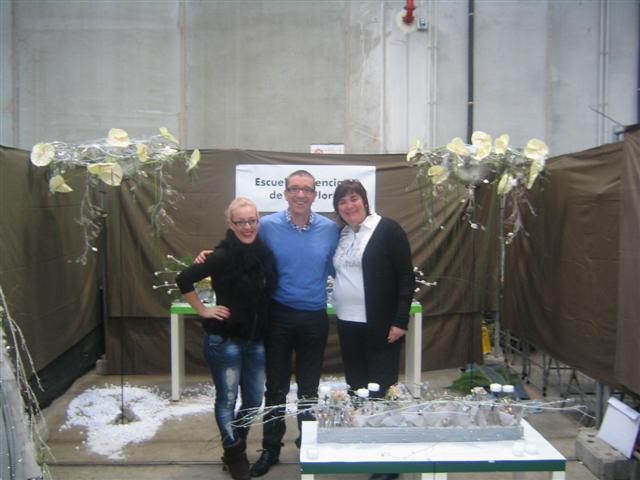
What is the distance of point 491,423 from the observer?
7.79ft

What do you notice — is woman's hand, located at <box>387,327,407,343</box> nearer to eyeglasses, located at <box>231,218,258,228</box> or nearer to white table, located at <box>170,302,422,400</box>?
eyeglasses, located at <box>231,218,258,228</box>

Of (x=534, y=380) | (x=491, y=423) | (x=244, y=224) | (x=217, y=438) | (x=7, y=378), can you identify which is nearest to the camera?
(x=7, y=378)

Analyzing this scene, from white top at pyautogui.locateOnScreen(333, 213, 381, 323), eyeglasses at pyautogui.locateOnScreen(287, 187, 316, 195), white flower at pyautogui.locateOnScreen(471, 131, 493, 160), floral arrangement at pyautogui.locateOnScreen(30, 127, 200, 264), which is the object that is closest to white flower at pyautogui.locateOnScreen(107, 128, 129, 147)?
floral arrangement at pyautogui.locateOnScreen(30, 127, 200, 264)

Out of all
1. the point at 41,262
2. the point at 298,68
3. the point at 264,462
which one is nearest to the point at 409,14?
the point at 298,68

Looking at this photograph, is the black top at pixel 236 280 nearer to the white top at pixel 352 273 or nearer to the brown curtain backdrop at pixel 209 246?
the white top at pixel 352 273

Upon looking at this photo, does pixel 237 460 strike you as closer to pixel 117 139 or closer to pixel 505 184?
pixel 117 139

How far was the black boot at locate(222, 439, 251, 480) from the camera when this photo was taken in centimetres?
311

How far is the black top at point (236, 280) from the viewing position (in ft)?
9.53

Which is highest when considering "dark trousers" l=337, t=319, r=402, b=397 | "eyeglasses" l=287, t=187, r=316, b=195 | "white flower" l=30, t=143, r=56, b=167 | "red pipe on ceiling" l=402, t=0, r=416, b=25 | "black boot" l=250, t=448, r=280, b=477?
"red pipe on ceiling" l=402, t=0, r=416, b=25

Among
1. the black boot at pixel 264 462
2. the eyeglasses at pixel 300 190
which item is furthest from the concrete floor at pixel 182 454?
the eyeglasses at pixel 300 190

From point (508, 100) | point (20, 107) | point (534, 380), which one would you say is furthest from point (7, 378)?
point (508, 100)

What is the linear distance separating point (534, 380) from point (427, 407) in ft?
10.4

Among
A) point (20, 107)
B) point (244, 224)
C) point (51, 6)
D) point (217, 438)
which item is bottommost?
point (217, 438)

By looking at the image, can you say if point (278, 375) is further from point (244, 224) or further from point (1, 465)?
point (1, 465)
